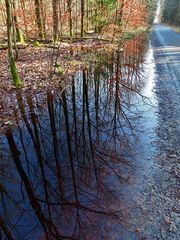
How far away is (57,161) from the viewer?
522 cm

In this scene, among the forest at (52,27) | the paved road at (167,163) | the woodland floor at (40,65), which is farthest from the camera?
the forest at (52,27)

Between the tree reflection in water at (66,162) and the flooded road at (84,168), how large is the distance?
0.06 feet

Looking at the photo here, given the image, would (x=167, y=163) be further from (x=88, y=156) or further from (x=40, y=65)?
(x=40, y=65)

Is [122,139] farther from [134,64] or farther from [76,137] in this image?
[134,64]

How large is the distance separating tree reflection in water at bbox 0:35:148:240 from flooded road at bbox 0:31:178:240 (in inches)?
0.7

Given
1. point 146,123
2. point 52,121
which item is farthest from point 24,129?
point 146,123

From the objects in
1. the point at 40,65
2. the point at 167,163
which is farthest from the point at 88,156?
the point at 40,65

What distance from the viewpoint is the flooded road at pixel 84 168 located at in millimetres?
3635

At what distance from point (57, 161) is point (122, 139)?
1.85m

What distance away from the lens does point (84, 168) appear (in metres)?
4.98

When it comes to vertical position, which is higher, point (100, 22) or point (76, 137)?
point (100, 22)

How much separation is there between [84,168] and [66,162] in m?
0.48

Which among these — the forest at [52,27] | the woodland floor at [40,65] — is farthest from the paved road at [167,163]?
the forest at [52,27]

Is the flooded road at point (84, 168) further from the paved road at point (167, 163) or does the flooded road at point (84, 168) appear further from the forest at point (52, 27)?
the forest at point (52, 27)
